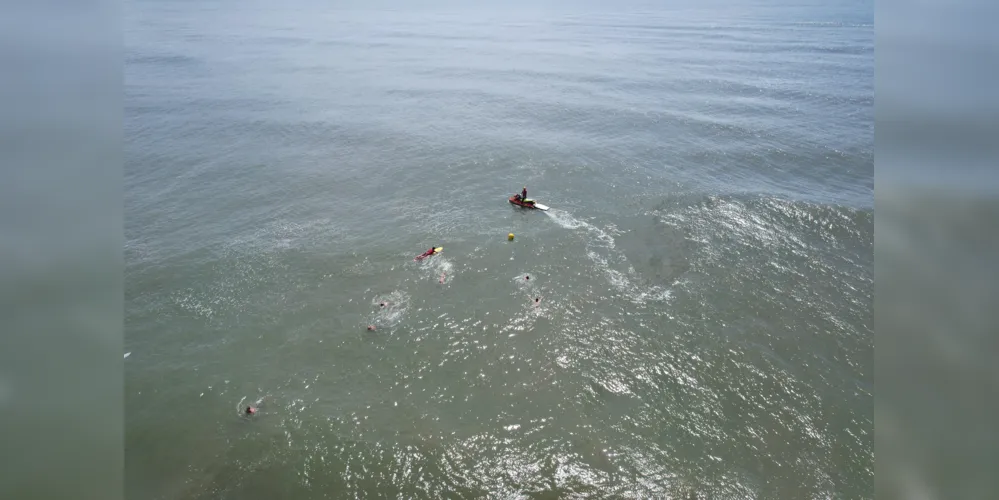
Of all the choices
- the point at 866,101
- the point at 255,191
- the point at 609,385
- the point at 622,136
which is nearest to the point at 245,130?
the point at 255,191

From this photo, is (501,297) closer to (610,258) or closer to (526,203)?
(610,258)

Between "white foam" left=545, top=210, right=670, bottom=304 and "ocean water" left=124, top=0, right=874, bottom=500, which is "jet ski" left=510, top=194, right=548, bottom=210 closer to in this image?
"ocean water" left=124, top=0, right=874, bottom=500

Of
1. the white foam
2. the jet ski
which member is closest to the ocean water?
the white foam

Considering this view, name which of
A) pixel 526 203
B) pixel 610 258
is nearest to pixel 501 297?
pixel 610 258

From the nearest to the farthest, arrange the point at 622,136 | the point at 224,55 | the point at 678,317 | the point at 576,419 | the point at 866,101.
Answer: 1. the point at 576,419
2. the point at 678,317
3. the point at 622,136
4. the point at 866,101
5. the point at 224,55

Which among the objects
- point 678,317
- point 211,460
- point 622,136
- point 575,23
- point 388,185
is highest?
point 575,23

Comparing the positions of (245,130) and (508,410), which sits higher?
(245,130)

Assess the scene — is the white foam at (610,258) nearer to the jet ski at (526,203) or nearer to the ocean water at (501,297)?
the ocean water at (501,297)

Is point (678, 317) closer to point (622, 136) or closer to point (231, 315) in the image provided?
point (231, 315)
